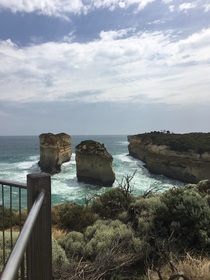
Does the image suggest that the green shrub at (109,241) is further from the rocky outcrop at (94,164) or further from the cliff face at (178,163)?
the cliff face at (178,163)

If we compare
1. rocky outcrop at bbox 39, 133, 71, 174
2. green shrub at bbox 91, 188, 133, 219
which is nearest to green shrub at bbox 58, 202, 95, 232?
green shrub at bbox 91, 188, 133, 219

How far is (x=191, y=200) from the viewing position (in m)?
7.92

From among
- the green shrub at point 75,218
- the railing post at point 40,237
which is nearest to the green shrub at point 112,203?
the green shrub at point 75,218

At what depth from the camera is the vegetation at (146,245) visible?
551 cm

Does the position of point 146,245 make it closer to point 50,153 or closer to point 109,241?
point 109,241

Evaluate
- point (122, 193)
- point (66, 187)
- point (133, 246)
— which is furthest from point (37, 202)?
point (66, 187)

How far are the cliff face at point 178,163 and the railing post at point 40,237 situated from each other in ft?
117

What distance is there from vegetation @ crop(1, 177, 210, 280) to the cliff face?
1113 inches

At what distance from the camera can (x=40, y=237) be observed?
2.39 meters

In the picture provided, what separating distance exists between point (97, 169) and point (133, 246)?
30860 millimetres

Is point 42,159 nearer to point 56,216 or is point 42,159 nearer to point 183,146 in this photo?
point 183,146

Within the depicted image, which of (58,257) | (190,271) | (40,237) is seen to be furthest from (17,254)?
(58,257)

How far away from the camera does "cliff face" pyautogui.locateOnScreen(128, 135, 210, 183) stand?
3684cm

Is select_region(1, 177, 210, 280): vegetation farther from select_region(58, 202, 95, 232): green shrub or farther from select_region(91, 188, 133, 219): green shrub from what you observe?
select_region(58, 202, 95, 232): green shrub
